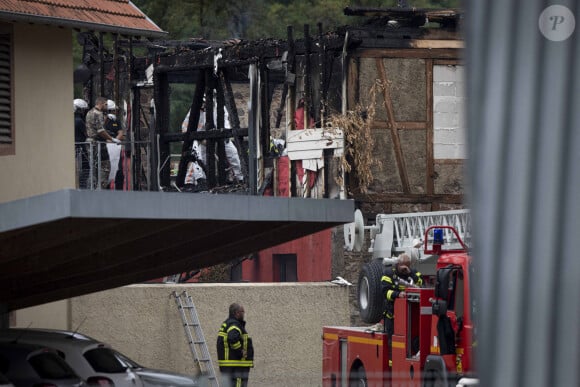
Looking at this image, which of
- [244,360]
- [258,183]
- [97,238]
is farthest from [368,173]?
[97,238]

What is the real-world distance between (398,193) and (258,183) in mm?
3801

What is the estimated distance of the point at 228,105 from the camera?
94.8 feet

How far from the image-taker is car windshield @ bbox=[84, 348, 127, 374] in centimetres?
1306

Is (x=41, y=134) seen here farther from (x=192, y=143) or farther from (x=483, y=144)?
(x=483, y=144)

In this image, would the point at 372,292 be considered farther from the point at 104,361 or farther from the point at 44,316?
the point at 44,316

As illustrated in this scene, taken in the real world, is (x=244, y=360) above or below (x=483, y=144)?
below

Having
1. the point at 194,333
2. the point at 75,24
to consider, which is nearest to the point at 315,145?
the point at 194,333

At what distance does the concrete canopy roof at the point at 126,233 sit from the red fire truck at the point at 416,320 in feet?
6.10

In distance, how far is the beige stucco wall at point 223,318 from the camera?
66.7ft

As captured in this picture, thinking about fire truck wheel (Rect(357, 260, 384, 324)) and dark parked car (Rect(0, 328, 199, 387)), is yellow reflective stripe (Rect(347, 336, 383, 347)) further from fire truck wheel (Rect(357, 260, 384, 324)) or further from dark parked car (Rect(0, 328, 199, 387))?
dark parked car (Rect(0, 328, 199, 387))

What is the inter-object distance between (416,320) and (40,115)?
636 centimetres

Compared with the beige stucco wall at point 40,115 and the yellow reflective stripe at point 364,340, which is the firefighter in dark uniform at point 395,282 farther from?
the beige stucco wall at point 40,115

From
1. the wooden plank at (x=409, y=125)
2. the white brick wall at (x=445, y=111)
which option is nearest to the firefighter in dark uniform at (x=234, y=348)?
the wooden plank at (x=409, y=125)

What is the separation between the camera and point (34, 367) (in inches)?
452
